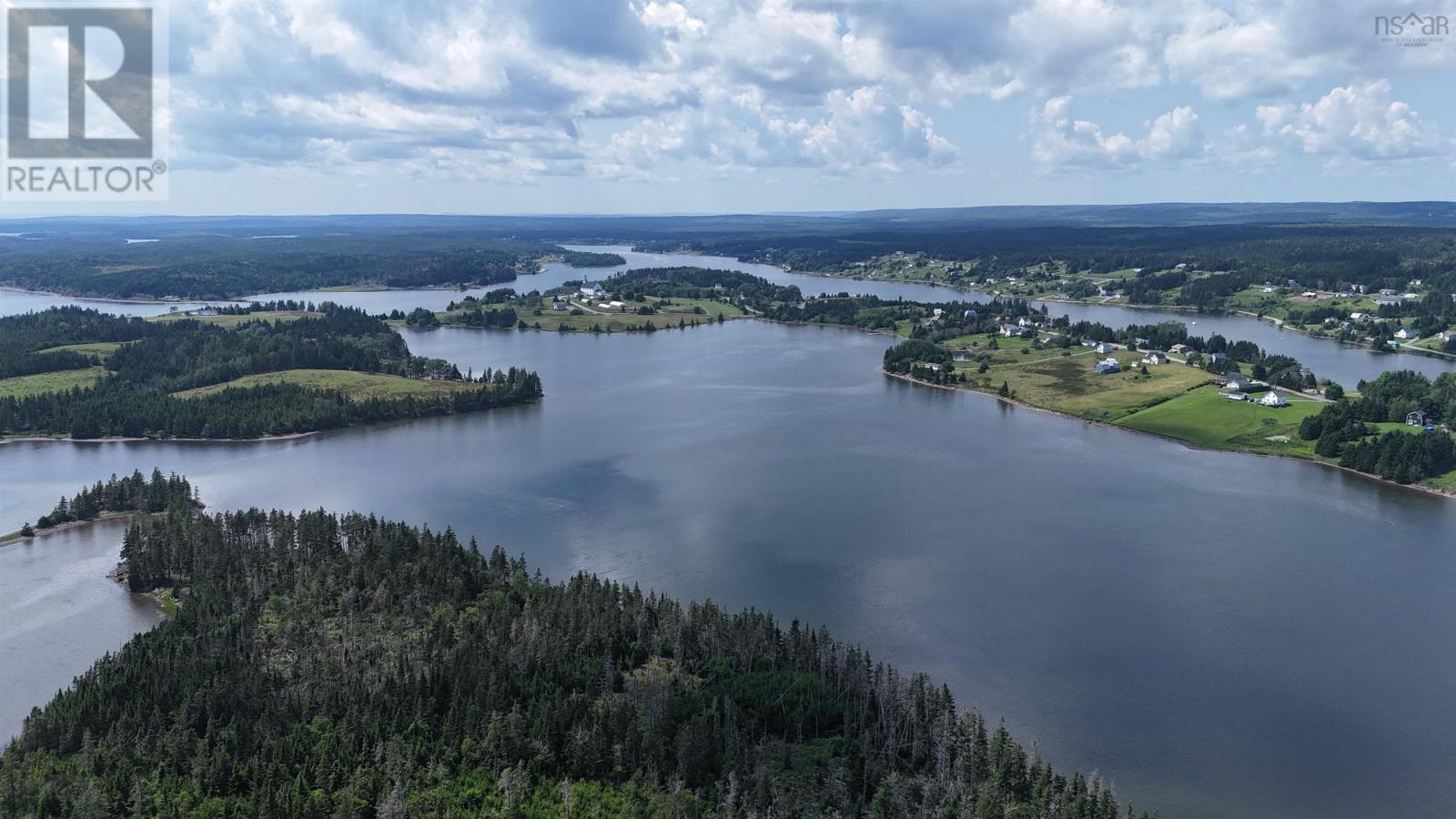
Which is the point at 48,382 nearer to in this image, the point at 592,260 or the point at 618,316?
the point at 618,316

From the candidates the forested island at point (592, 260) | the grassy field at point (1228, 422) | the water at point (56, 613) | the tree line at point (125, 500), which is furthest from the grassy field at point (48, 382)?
the forested island at point (592, 260)

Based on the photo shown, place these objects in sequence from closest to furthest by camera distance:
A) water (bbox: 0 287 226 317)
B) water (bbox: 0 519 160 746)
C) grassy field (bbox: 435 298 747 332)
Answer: water (bbox: 0 519 160 746), grassy field (bbox: 435 298 747 332), water (bbox: 0 287 226 317)

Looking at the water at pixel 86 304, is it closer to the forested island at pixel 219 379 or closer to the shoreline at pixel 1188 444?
the forested island at pixel 219 379

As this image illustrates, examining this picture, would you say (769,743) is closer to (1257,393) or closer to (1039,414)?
(1039,414)

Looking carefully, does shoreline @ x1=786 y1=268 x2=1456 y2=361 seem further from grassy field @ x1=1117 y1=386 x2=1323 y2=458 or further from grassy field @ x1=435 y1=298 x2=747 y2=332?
grassy field @ x1=435 y1=298 x2=747 y2=332

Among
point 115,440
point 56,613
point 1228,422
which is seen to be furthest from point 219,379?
point 1228,422

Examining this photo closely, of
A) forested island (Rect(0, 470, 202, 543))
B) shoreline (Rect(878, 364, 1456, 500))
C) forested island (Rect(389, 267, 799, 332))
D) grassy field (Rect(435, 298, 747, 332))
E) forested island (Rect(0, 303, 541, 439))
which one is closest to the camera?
forested island (Rect(0, 470, 202, 543))

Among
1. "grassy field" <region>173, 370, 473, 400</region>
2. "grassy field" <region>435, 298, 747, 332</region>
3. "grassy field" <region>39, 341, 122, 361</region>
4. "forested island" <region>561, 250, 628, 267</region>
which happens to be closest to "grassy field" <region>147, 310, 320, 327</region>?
"grassy field" <region>39, 341, 122, 361</region>
